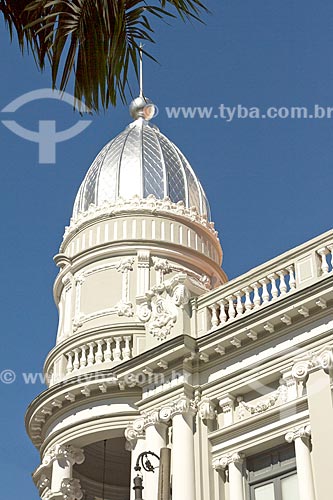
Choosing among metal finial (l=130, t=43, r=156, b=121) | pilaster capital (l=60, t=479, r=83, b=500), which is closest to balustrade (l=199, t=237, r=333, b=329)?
pilaster capital (l=60, t=479, r=83, b=500)

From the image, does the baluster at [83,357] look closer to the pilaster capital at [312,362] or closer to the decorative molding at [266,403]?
the decorative molding at [266,403]

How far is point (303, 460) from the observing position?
16.0m

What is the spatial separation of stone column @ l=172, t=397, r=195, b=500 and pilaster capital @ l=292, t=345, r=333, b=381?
2.48 meters

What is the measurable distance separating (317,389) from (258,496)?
7.96 feet

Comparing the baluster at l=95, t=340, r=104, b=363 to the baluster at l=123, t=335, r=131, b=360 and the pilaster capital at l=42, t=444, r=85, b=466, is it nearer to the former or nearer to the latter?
the baluster at l=123, t=335, r=131, b=360

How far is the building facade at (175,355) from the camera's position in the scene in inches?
660

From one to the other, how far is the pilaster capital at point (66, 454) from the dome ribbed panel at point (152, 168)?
707 cm

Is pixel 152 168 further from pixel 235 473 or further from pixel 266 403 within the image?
pixel 235 473

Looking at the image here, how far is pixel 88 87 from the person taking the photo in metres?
9.65

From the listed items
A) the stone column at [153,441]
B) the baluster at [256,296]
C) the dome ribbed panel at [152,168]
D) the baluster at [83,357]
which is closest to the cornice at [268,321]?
the baluster at [256,296]

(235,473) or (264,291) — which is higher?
(264,291)

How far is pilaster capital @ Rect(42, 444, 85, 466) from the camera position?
787 inches

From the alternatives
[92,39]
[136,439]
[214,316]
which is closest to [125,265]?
[214,316]

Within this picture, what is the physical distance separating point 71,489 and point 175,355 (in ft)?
13.0
